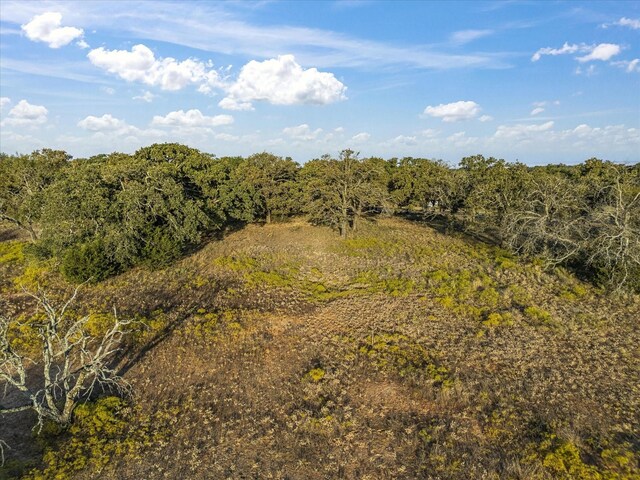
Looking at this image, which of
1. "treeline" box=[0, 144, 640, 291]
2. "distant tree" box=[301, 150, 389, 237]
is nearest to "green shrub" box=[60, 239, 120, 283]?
"treeline" box=[0, 144, 640, 291]

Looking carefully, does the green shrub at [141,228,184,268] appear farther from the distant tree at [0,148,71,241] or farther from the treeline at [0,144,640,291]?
the distant tree at [0,148,71,241]

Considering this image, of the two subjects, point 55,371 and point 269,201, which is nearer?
point 55,371

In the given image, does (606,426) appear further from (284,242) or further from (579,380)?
(284,242)

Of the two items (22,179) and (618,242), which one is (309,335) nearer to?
(618,242)

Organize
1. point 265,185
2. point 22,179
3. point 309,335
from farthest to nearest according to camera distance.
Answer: point 265,185 < point 22,179 < point 309,335

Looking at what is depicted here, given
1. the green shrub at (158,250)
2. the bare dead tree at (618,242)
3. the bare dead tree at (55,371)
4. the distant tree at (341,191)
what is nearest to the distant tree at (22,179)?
the green shrub at (158,250)

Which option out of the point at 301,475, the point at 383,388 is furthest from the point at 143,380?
the point at 383,388

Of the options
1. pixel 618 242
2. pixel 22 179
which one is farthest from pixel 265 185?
pixel 618 242
